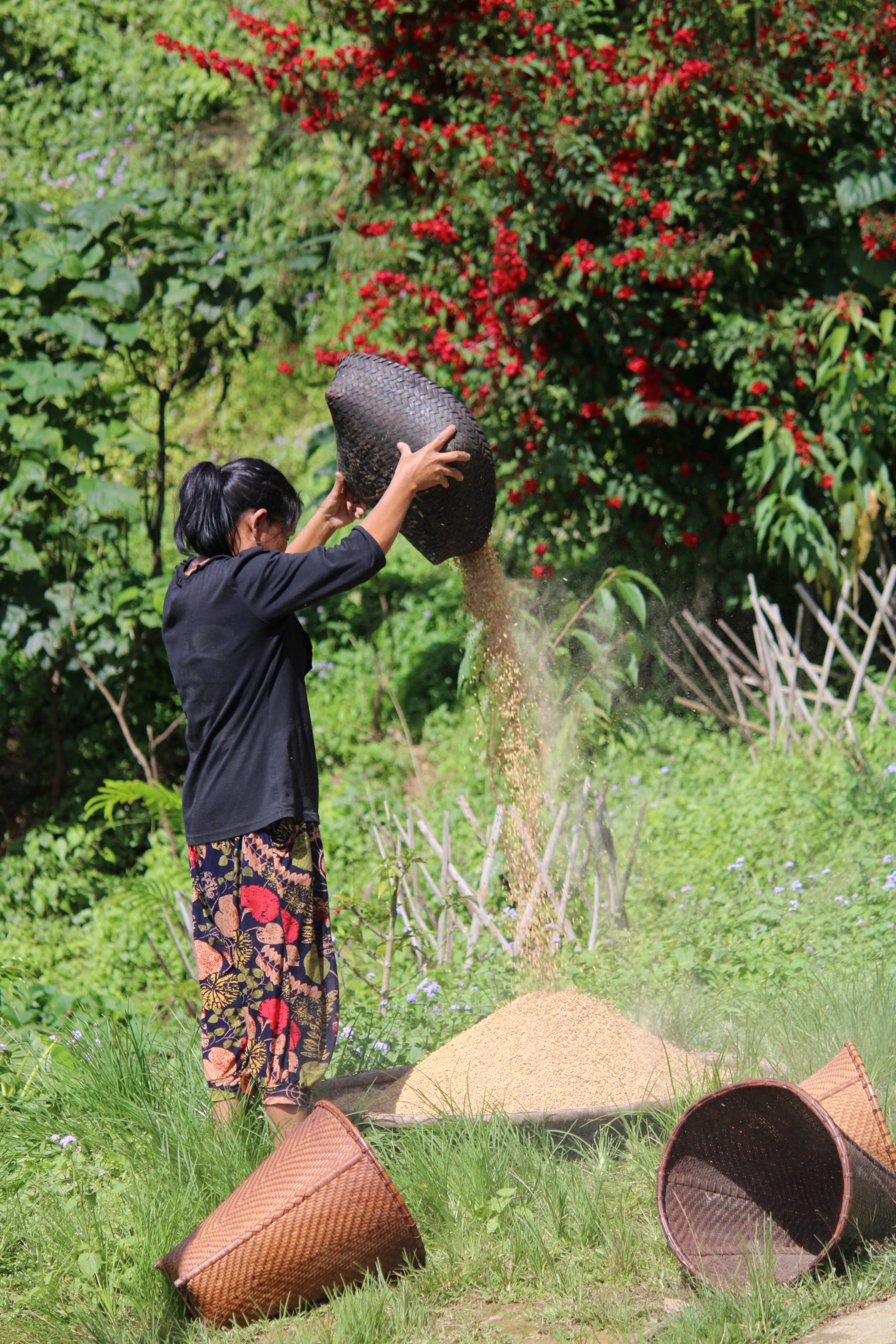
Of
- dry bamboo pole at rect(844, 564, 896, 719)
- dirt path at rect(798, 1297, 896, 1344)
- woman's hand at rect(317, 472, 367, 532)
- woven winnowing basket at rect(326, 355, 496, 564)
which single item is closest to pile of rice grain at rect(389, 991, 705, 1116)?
dirt path at rect(798, 1297, 896, 1344)

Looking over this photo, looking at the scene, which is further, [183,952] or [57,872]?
[57,872]

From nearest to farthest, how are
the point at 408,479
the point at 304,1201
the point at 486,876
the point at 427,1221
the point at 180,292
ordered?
the point at 304,1201 < the point at 427,1221 < the point at 408,479 < the point at 486,876 < the point at 180,292

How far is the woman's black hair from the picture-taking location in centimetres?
261

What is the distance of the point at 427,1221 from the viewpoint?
2.46 metres

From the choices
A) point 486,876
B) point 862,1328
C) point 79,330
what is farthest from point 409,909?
point 79,330

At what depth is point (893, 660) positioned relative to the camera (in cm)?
524

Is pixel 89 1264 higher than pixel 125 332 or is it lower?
lower

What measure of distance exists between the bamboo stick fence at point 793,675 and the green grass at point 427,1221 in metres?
2.33

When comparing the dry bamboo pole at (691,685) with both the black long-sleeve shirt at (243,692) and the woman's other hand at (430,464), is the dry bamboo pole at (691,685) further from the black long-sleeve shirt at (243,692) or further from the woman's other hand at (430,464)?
the black long-sleeve shirt at (243,692)

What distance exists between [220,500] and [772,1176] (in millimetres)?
1787

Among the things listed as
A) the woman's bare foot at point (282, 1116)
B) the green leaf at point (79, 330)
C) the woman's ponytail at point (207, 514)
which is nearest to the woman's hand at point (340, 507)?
the woman's ponytail at point (207, 514)

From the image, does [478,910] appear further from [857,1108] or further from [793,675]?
[793,675]

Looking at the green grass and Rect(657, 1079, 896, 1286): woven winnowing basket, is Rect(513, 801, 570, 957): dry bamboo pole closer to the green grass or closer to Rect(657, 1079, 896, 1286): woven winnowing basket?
the green grass

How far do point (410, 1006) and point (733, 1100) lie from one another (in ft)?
4.25
